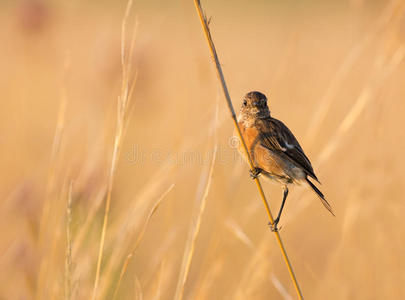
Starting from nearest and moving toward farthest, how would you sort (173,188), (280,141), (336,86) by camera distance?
1. (173,188)
2. (336,86)
3. (280,141)

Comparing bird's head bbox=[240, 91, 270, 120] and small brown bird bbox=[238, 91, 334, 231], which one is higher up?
bird's head bbox=[240, 91, 270, 120]

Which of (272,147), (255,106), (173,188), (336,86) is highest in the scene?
(255,106)

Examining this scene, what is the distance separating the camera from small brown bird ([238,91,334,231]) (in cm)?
362

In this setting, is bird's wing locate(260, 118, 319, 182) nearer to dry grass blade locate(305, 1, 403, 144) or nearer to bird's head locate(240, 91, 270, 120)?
bird's head locate(240, 91, 270, 120)

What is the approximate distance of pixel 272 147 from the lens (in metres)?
3.69

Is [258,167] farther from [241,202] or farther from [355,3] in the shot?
[241,202]

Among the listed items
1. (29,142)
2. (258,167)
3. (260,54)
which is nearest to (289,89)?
(258,167)

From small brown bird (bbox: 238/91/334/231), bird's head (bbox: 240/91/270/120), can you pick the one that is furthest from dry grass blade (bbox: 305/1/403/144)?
bird's head (bbox: 240/91/270/120)

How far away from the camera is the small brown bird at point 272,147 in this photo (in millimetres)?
3617

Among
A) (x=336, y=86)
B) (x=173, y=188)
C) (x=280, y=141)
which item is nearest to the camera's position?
(x=173, y=188)

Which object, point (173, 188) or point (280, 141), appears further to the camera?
point (280, 141)

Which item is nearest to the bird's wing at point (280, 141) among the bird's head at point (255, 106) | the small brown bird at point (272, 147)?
the small brown bird at point (272, 147)

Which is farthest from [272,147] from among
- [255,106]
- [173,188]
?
[173,188]

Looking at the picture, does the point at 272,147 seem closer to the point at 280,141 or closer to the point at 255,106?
the point at 280,141
